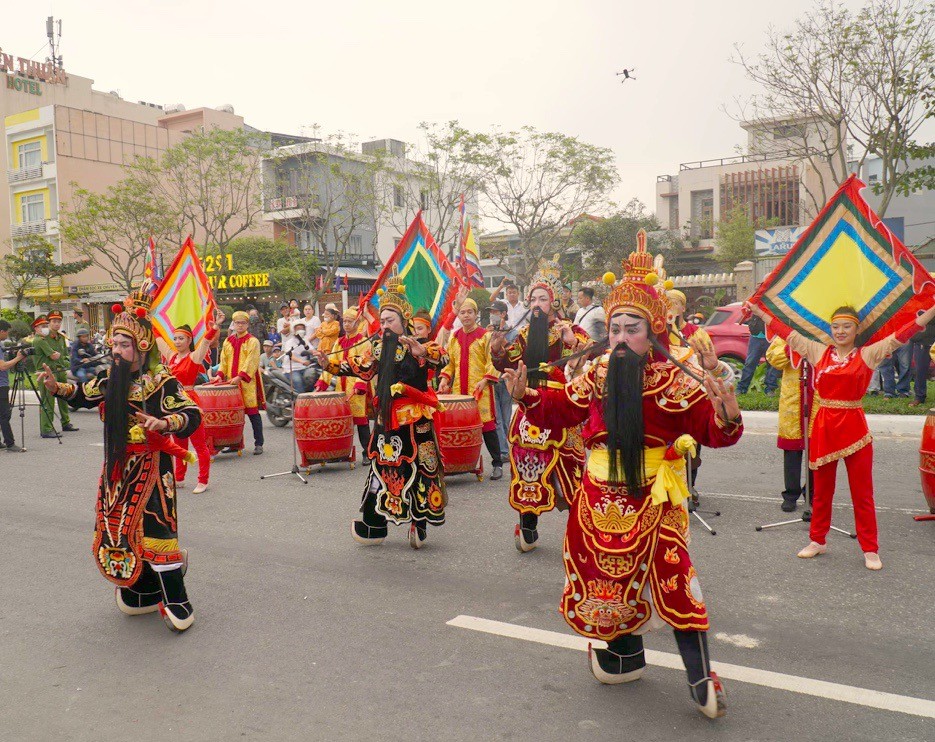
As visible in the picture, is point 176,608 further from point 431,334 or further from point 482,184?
point 482,184

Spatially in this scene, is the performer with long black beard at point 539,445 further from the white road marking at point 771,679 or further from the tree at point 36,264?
the tree at point 36,264

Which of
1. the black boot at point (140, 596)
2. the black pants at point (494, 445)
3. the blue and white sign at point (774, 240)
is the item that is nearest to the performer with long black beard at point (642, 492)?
the black boot at point (140, 596)

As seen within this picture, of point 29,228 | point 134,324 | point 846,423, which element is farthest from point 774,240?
point 29,228

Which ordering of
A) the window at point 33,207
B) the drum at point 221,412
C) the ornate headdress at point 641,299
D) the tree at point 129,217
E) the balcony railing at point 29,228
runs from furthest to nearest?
the window at point 33,207
the balcony railing at point 29,228
the tree at point 129,217
the drum at point 221,412
the ornate headdress at point 641,299

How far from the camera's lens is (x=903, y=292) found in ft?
17.9

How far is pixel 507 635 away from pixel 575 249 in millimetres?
36158

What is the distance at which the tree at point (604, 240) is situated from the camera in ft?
123

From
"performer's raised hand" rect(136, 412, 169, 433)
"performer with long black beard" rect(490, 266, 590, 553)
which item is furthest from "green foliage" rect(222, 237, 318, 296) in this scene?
"performer's raised hand" rect(136, 412, 169, 433)

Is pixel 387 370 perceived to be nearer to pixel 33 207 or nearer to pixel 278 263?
pixel 278 263

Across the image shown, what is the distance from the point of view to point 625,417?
354 cm

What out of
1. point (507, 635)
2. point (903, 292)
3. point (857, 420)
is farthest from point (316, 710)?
point (903, 292)

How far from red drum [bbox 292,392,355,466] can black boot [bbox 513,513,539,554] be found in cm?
378

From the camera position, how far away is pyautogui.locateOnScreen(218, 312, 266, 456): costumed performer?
33.6ft

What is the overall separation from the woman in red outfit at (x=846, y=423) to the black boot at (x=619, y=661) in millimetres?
2335
